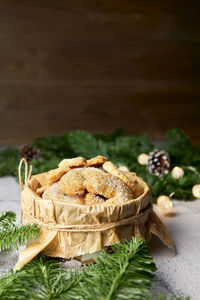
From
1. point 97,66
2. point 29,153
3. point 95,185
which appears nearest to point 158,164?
point 29,153

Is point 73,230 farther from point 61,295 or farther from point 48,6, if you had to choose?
point 48,6

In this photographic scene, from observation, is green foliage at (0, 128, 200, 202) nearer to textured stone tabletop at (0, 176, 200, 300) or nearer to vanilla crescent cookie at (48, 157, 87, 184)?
textured stone tabletop at (0, 176, 200, 300)

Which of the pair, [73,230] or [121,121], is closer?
[73,230]

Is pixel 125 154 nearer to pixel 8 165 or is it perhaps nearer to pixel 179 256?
pixel 8 165

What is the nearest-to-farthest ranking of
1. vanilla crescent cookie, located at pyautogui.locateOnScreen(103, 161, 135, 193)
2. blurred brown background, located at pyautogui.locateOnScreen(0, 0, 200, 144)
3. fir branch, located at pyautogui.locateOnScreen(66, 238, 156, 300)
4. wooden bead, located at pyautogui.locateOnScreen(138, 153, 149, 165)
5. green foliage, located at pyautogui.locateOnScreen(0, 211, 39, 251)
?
fir branch, located at pyautogui.locateOnScreen(66, 238, 156, 300) < green foliage, located at pyautogui.locateOnScreen(0, 211, 39, 251) < vanilla crescent cookie, located at pyautogui.locateOnScreen(103, 161, 135, 193) < wooden bead, located at pyautogui.locateOnScreen(138, 153, 149, 165) < blurred brown background, located at pyautogui.locateOnScreen(0, 0, 200, 144)

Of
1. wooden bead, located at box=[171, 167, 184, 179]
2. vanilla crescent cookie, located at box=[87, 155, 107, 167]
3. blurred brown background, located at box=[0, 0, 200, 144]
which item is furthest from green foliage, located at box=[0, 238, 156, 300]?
blurred brown background, located at box=[0, 0, 200, 144]

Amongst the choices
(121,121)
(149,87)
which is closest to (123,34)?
(149,87)
